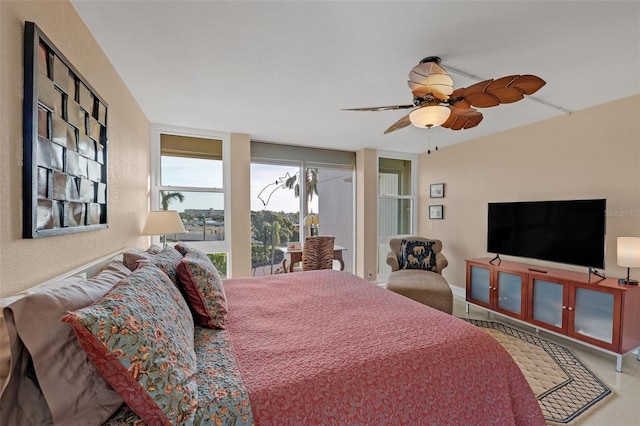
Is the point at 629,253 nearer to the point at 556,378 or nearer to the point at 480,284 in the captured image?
the point at 556,378

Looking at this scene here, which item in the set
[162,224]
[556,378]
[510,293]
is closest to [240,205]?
[162,224]

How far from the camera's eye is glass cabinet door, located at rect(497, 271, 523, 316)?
3104mm

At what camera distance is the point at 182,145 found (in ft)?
12.2

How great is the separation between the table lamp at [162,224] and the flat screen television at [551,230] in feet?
12.5

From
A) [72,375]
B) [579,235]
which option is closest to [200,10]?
[72,375]

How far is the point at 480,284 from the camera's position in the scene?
11.5ft

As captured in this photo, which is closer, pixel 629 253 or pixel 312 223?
pixel 629 253

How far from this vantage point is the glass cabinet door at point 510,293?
3104mm

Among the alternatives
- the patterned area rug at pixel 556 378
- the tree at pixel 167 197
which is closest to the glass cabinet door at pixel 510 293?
the patterned area rug at pixel 556 378

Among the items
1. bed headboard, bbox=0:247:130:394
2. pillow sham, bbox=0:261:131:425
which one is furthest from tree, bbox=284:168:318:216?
pillow sham, bbox=0:261:131:425

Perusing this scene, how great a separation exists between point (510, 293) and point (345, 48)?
319cm

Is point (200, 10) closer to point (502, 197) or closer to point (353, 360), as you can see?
point (353, 360)

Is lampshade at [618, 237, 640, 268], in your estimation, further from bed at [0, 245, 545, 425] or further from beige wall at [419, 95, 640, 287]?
bed at [0, 245, 545, 425]

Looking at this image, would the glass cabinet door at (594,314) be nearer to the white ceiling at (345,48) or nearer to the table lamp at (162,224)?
the white ceiling at (345,48)
